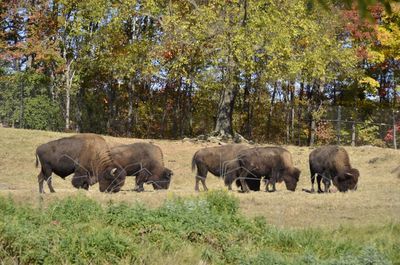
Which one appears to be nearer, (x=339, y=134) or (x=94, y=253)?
(x=94, y=253)

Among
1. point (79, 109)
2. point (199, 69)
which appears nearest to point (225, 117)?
point (199, 69)

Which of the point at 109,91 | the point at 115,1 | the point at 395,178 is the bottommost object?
the point at 395,178

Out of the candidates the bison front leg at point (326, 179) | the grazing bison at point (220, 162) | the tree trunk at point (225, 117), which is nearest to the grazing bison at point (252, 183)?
the grazing bison at point (220, 162)

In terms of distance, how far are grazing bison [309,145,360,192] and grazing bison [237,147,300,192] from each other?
3.47ft

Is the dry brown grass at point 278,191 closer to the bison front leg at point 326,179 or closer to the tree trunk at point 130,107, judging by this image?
the bison front leg at point 326,179

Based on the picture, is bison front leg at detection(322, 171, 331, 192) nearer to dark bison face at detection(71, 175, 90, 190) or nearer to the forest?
dark bison face at detection(71, 175, 90, 190)

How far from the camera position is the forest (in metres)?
31.1

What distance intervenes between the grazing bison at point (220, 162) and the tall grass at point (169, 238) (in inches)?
373

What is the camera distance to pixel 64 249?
27.7 ft

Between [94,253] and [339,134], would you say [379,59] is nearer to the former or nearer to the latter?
[339,134]

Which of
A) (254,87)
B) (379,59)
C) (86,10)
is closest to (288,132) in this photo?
(254,87)

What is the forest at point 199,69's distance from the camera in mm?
31125

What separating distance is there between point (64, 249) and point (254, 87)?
126ft

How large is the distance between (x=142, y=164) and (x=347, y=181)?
6.82m
